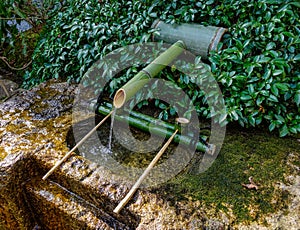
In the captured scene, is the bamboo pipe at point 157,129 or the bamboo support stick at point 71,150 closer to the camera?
the bamboo support stick at point 71,150

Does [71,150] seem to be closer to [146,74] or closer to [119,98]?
[119,98]

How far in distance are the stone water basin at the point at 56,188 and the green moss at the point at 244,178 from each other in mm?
275

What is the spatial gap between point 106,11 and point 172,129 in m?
1.76

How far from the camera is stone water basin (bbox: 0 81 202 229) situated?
202cm

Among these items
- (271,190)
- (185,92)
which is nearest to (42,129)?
(185,92)

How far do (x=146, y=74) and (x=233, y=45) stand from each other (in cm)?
104

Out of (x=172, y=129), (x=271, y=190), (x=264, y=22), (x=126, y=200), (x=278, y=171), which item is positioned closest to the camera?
(x=126, y=200)

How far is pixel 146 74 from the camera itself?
2547 mm

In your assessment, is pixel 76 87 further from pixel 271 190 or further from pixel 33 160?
pixel 271 190

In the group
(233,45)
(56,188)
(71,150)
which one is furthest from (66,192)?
(233,45)

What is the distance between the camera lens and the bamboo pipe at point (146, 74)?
2.23 meters

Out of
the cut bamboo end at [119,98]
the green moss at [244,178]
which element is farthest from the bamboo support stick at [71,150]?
the green moss at [244,178]

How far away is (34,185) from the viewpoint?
7.81 feet

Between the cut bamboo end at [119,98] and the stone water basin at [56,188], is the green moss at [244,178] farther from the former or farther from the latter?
the cut bamboo end at [119,98]
